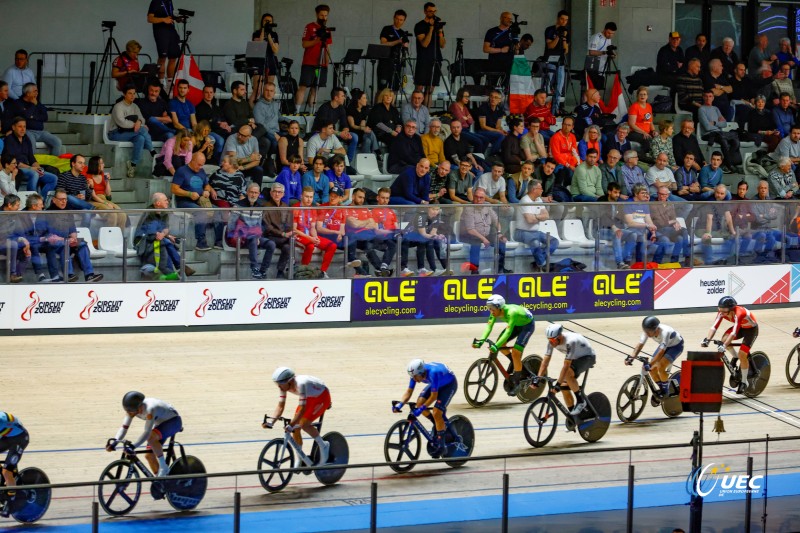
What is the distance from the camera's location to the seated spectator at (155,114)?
21.4 m

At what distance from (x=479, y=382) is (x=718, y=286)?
6592mm

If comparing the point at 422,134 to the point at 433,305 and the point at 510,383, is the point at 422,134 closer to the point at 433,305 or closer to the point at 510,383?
the point at 433,305

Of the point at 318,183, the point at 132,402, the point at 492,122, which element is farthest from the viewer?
the point at 492,122

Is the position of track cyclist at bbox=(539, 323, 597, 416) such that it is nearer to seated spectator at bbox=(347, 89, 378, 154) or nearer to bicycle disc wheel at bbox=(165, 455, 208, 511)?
bicycle disc wheel at bbox=(165, 455, 208, 511)

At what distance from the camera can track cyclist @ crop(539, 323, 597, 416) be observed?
1471 centimetres

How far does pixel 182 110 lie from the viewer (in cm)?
2162

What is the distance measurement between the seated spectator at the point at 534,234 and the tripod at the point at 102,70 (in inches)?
286

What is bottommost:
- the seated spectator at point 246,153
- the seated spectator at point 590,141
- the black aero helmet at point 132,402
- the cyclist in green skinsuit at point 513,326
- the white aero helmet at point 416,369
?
the black aero helmet at point 132,402

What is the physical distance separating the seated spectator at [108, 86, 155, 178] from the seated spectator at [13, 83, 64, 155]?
878 millimetres

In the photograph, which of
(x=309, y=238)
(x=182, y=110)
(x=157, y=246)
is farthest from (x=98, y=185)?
(x=309, y=238)

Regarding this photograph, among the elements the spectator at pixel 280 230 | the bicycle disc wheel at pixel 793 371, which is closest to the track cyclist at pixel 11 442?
the spectator at pixel 280 230

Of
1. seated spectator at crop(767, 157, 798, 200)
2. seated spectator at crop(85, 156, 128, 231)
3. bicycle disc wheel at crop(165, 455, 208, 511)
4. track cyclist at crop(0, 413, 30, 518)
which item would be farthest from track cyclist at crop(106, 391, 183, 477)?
seated spectator at crop(767, 157, 798, 200)

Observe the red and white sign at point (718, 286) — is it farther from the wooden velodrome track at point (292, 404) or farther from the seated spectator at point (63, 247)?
the seated spectator at point (63, 247)

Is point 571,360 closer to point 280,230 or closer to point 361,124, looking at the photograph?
point 280,230
